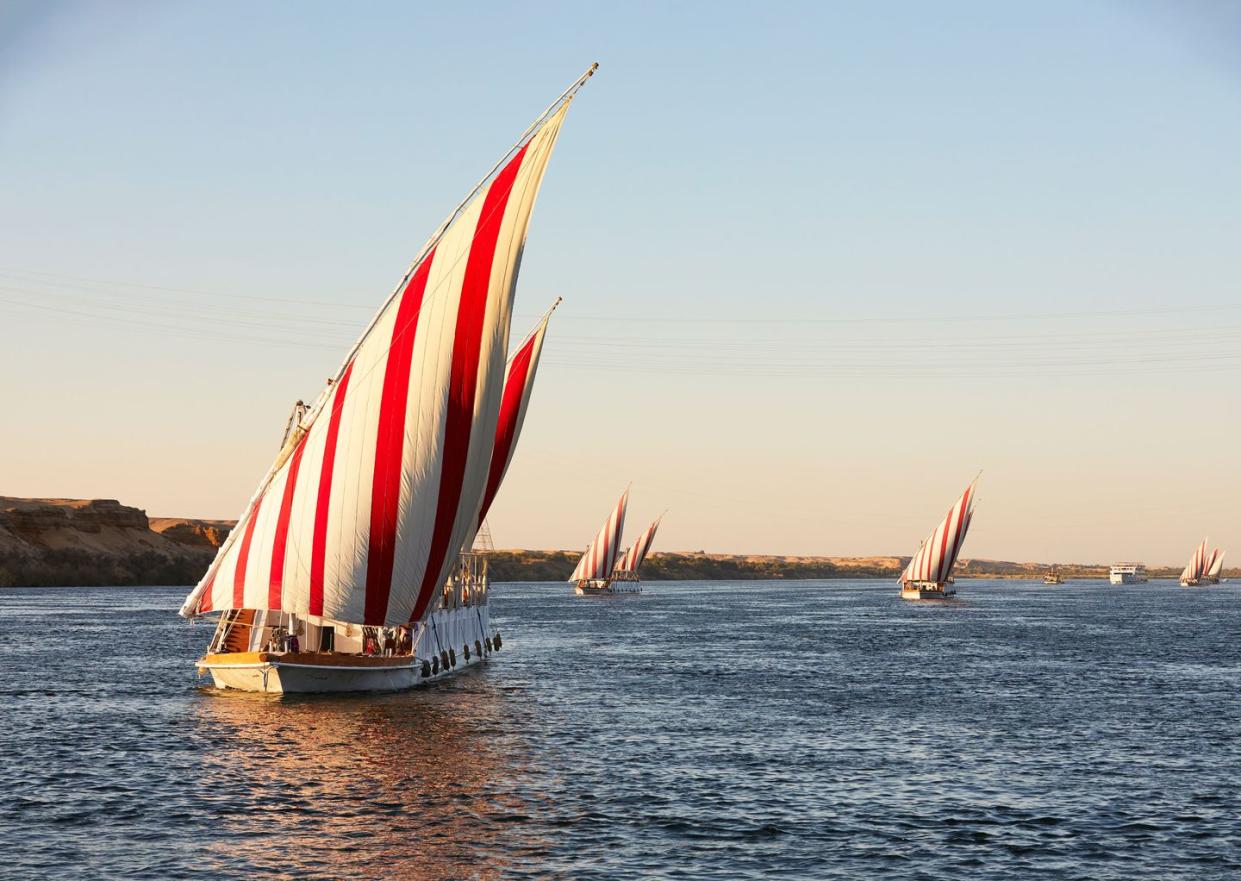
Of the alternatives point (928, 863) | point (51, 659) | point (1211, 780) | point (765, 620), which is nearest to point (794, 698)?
point (1211, 780)

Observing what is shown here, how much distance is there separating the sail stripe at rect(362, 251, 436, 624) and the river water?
6.81 meters

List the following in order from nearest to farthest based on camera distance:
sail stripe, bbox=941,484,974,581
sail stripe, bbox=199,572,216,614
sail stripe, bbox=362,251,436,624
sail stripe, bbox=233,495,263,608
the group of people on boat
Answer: sail stripe, bbox=362,251,436,624 → sail stripe, bbox=233,495,263,608 → sail stripe, bbox=199,572,216,614 → the group of people on boat → sail stripe, bbox=941,484,974,581

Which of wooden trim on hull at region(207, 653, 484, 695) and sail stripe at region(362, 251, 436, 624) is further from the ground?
sail stripe at region(362, 251, 436, 624)

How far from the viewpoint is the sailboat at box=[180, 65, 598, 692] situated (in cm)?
4828

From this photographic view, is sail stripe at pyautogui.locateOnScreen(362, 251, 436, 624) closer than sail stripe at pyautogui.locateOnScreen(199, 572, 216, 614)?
Yes

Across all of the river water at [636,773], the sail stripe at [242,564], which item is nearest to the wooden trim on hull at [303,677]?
the river water at [636,773]

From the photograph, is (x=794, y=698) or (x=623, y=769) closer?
(x=623, y=769)

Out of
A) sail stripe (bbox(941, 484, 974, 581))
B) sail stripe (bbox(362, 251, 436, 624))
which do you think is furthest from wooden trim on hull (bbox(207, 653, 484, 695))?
sail stripe (bbox(941, 484, 974, 581))

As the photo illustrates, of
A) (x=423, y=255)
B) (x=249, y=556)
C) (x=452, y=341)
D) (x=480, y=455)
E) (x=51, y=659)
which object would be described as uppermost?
(x=423, y=255)

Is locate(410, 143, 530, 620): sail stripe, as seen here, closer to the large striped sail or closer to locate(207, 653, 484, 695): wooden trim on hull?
the large striped sail

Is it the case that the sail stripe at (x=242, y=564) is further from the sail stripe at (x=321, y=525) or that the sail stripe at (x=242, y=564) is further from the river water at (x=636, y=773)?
the river water at (x=636, y=773)

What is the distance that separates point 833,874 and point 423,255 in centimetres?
2872

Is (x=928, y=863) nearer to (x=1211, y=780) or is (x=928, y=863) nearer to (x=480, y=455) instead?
(x=1211, y=780)

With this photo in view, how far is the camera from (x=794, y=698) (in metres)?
59.0
